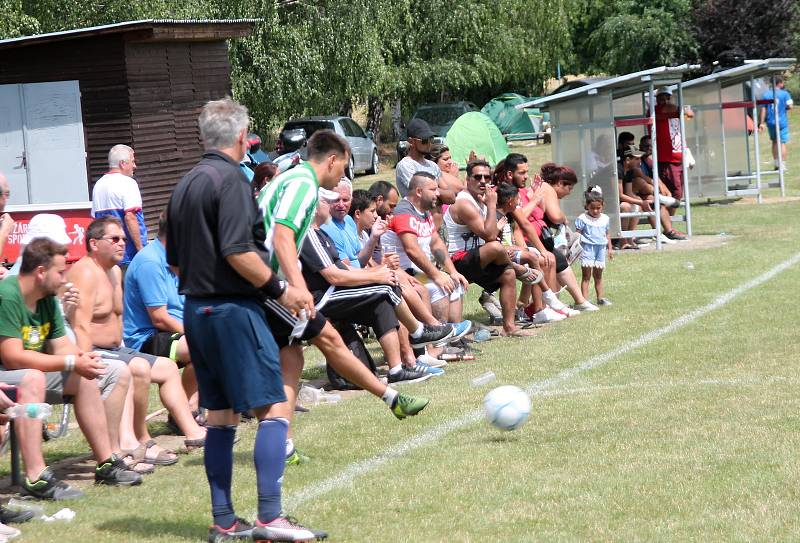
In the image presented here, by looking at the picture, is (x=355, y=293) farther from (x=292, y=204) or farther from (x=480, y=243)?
(x=292, y=204)

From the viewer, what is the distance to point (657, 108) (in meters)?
19.6

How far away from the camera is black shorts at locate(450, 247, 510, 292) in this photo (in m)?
11.6

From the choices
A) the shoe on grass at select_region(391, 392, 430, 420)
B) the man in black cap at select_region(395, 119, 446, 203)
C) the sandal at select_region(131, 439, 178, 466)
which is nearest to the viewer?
the shoe on grass at select_region(391, 392, 430, 420)

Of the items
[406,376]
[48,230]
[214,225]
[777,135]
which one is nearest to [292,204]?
[214,225]

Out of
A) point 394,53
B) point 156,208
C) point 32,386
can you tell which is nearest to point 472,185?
point 32,386

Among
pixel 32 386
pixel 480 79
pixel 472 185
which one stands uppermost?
pixel 480 79

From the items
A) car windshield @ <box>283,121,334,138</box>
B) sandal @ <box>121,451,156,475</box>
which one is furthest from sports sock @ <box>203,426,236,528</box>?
car windshield @ <box>283,121,334,138</box>

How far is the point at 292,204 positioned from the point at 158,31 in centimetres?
1445

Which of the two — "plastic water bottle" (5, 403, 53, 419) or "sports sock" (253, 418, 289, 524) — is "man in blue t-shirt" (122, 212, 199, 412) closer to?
"plastic water bottle" (5, 403, 53, 419)

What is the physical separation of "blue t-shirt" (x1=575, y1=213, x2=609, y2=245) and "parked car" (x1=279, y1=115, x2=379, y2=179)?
19402 millimetres

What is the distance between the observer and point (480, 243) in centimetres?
1172

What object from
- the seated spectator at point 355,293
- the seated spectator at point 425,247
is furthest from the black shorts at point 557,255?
the seated spectator at point 355,293

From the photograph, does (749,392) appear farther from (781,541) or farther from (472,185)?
(472,185)

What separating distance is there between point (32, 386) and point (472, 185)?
6.17m
